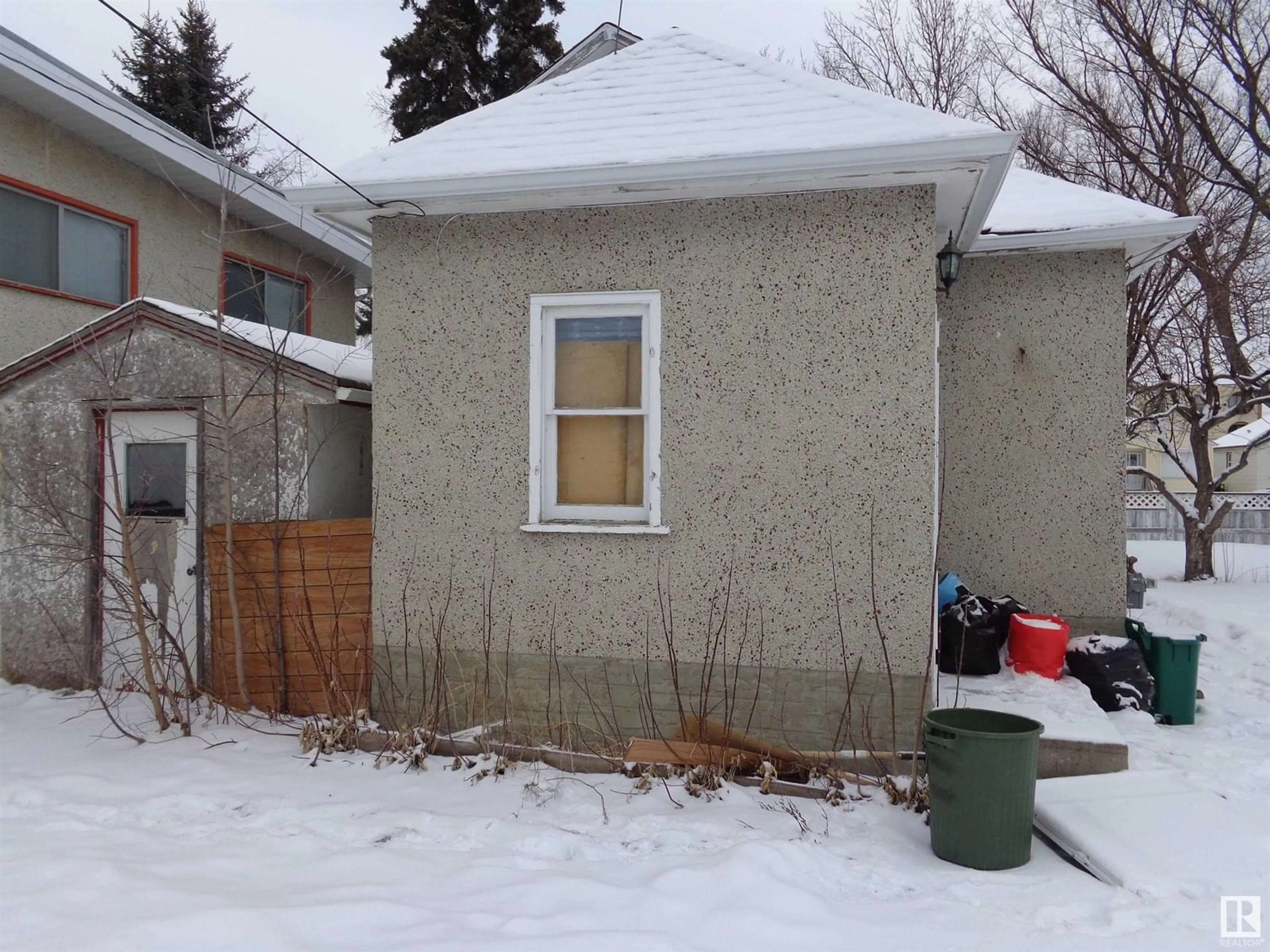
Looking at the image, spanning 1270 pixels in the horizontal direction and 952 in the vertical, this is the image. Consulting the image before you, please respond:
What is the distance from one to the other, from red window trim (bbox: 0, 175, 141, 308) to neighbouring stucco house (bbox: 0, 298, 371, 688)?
1.74 m

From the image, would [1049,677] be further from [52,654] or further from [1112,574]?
[52,654]

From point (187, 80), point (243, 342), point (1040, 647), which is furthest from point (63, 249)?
point (187, 80)

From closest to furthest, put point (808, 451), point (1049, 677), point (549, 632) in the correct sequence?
1. point (808, 451)
2. point (549, 632)
3. point (1049, 677)

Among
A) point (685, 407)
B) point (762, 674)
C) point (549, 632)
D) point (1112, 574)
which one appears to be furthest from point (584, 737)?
point (1112, 574)

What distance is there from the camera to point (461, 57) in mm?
18062

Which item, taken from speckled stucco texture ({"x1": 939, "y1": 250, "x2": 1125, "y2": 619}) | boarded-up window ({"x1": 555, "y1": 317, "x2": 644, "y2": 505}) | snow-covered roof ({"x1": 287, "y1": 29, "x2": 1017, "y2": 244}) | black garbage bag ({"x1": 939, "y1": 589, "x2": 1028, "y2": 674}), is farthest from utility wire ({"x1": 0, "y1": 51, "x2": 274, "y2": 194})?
black garbage bag ({"x1": 939, "y1": 589, "x2": 1028, "y2": 674})

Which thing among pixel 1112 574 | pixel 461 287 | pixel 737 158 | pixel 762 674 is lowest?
pixel 762 674

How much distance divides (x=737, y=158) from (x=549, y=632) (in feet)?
10.1

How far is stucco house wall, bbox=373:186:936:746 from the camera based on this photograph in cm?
486

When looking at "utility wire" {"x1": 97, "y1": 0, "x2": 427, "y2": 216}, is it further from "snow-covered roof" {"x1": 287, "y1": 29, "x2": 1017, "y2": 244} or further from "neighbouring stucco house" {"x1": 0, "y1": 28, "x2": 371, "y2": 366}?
"neighbouring stucco house" {"x1": 0, "y1": 28, "x2": 371, "y2": 366}

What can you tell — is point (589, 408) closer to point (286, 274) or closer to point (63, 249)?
point (63, 249)

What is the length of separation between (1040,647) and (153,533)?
6.66 metres

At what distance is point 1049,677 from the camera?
5.74 meters

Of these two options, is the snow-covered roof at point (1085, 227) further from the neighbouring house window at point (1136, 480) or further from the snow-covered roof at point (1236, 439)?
the neighbouring house window at point (1136, 480)
